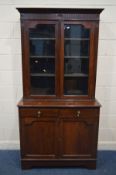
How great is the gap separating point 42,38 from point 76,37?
17.0 inches

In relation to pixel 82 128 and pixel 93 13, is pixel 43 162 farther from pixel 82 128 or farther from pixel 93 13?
pixel 93 13

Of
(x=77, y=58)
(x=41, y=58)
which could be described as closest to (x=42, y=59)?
(x=41, y=58)

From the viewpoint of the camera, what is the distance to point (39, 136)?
2.53 meters

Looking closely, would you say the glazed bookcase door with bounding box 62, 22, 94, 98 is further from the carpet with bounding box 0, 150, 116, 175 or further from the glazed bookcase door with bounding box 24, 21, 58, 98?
the carpet with bounding box 0, 150, 116, 175

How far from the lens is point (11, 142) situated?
3.09 metres

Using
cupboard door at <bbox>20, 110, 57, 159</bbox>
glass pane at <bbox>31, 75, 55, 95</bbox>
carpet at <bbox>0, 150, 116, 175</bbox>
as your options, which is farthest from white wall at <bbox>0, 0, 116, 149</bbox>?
cupboard door at <bbox>20, 110, 57, 159</bbox>

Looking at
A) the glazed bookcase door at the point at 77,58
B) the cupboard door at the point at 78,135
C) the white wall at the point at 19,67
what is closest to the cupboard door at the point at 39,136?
the cupboard door at the point at 78,135

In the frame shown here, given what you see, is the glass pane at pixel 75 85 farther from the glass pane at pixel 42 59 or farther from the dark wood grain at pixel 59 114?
the glass pane at pixel 42 59

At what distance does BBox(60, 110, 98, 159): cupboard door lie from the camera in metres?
2.48

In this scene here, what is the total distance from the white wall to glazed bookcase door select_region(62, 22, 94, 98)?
15.4 inches

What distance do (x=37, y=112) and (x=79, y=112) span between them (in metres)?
0.51

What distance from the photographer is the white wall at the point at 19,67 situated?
2.73 meters

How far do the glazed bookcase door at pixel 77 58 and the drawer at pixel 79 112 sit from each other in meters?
0.23

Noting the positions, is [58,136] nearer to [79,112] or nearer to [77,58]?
[79,112]
